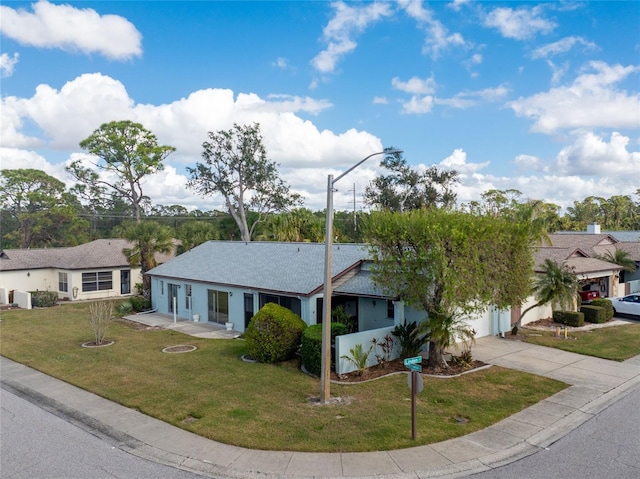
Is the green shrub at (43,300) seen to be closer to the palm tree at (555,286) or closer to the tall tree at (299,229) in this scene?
the tall tree at (299,229)

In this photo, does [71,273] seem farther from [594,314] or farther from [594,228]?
[594,228]

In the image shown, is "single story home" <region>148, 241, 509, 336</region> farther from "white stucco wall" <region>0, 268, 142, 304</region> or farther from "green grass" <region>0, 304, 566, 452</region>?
"white stucco wall" <region>0, 268, 142, 304</region>

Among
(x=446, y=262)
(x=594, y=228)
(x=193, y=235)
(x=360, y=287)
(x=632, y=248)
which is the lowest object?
(x=360, y=287)

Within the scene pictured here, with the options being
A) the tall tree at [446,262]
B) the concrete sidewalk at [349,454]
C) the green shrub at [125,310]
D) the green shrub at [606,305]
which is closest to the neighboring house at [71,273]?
the green shrub at [125,310]

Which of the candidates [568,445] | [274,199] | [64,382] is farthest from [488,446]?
[274,199]

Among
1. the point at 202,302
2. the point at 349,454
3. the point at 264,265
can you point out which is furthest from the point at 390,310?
the point at 202,302

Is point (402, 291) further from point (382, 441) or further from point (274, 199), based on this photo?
point (274, 199)
